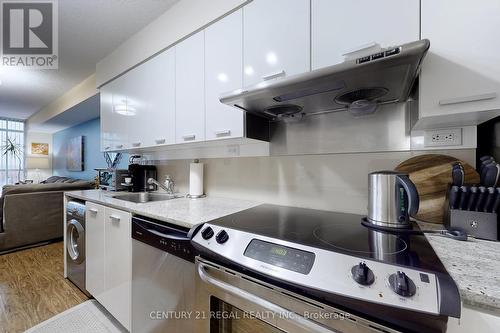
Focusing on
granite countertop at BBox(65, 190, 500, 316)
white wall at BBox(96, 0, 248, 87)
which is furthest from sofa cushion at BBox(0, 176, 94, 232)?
granite countertop at BBox(65, 190, 500, 316)

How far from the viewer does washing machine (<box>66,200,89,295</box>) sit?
182 cm

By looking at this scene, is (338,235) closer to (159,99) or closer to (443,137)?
(443,137)

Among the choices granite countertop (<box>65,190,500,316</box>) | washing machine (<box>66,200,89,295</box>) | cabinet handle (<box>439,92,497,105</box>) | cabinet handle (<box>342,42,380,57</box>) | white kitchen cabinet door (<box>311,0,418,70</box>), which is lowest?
washing machine (<box>66,200,89,295</box>)

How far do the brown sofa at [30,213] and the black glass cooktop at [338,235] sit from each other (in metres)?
3.43

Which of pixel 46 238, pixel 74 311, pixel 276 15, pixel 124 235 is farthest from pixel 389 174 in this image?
pixel 46 238

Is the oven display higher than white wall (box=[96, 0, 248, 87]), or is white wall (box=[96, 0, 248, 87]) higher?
white wall (box=[96, 0, 248, 87])

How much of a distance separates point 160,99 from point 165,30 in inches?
21.6

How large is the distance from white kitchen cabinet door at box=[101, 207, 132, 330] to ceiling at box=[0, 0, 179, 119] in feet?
5.13

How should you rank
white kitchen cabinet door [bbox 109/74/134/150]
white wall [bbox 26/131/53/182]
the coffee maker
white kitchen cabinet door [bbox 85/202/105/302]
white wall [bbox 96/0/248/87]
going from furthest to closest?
white wall [bbox 26/131/53/182] < the coffee maker < white kitchen cabinet door [bbox 109/74/134/150] < white kitchen cabinet door [bbox 85/202/105/302] < white wall [bbox 96/0/248/87]

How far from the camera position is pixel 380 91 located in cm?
96

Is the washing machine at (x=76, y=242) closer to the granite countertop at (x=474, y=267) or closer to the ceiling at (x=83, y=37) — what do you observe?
the ceiling at (x=83, y=37)

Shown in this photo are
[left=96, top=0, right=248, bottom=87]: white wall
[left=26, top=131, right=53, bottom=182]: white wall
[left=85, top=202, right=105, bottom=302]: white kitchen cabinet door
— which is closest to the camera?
[left=96, top=0, right=248, bottom=87]: white wall

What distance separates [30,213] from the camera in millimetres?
2949

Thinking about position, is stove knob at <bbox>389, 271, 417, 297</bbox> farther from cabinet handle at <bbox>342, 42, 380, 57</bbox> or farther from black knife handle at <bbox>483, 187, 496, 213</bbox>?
cabinet handle at <bbox>342, 42, 380, 57</bbox>
